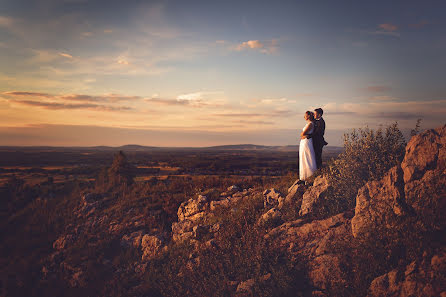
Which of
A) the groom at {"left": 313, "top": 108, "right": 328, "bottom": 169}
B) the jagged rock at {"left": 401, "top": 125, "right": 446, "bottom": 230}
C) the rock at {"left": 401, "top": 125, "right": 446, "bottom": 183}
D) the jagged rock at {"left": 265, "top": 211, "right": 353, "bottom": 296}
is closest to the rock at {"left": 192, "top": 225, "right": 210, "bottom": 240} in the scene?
the jagged rock at {"left": 265, "top": 211, "right": 353, "bottom": 296}

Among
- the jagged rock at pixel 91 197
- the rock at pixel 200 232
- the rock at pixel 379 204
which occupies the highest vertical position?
the rock at pixel 379 204

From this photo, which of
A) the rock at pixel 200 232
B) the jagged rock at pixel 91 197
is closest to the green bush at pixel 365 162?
the rock at pixel 200 232

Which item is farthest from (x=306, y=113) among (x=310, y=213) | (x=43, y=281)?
(x=43, y=281)

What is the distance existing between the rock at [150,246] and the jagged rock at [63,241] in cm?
480

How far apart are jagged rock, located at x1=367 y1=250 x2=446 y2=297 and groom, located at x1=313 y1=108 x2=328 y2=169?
6.33 m

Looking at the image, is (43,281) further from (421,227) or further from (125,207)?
(421,227)

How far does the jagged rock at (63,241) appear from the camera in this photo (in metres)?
12.5

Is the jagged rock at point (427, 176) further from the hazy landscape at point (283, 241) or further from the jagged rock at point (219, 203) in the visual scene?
the jagged rock at point (219, 203)

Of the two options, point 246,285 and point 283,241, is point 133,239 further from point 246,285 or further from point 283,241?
point 283,241

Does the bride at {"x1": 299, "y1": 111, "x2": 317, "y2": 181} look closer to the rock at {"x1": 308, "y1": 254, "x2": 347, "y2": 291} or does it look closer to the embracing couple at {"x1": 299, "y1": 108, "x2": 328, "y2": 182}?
the embracing couple at {"x1": 299, "y1": 108, "x2": 328, "y2": 182}

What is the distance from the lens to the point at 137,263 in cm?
938

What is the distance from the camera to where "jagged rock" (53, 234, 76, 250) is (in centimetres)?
1248

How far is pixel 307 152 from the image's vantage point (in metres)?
10.6

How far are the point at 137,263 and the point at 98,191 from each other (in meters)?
9.35
